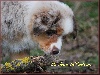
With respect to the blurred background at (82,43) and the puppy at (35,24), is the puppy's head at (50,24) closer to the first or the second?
the puppy at (35,24)

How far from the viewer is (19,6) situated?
575cm

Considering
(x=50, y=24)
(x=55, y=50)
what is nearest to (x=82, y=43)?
(x=55, y=50)

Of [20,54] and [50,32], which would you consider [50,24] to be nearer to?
[50,32]

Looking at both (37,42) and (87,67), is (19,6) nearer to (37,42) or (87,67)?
(37,42)

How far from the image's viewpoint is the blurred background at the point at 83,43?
19.7ft

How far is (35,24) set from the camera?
A: 5.64 m

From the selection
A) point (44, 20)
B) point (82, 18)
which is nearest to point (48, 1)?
point (44, 20)

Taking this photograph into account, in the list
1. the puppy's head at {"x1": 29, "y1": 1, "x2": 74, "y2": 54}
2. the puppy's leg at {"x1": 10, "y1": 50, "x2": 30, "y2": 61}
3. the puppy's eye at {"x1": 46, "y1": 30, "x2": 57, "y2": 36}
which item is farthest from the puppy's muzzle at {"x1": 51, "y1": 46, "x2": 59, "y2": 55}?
the puppy's leg at {"x1": 10, "y1": 50, "x2": 30, "y2": 61}

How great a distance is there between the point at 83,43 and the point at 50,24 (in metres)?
0.91

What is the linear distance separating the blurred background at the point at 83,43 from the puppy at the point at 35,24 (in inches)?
7.6

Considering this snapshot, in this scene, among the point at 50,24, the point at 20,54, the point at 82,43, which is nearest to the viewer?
the point at 50,24

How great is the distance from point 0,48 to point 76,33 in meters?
0.85

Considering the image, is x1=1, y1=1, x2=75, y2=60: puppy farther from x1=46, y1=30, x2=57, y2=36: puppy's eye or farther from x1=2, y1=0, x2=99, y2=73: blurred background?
x1=2, y1=0, x2=99, y2=73: blurred background

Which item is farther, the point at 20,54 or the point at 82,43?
the point at 82,43
